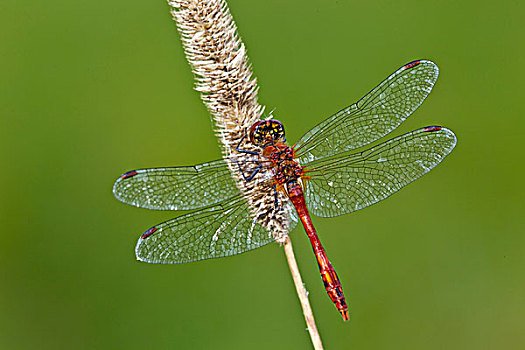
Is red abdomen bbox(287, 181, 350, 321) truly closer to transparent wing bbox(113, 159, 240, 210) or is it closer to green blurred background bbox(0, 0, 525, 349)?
transparent wing bbox(113, 159, 240, 210)

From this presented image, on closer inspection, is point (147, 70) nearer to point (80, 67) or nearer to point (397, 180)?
point (80, 67)

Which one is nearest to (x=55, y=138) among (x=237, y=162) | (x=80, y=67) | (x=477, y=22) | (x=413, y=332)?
(x=80, y=67)

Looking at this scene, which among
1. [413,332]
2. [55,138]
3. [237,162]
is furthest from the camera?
[55,138]

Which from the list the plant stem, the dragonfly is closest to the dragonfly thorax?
the dragonfly

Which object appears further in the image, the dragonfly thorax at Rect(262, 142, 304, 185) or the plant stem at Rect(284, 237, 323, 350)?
the dragonfly thorax at Rect(262, 142, 304, 185)

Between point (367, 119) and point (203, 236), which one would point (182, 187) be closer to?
point (203, 236)

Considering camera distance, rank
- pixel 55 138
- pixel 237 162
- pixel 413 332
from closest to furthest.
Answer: pixel 237 162 → pixel 413 332 → pixel 55 138

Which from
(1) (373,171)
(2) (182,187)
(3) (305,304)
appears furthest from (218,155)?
(3) (305,304)

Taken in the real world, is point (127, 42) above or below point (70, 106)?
above
